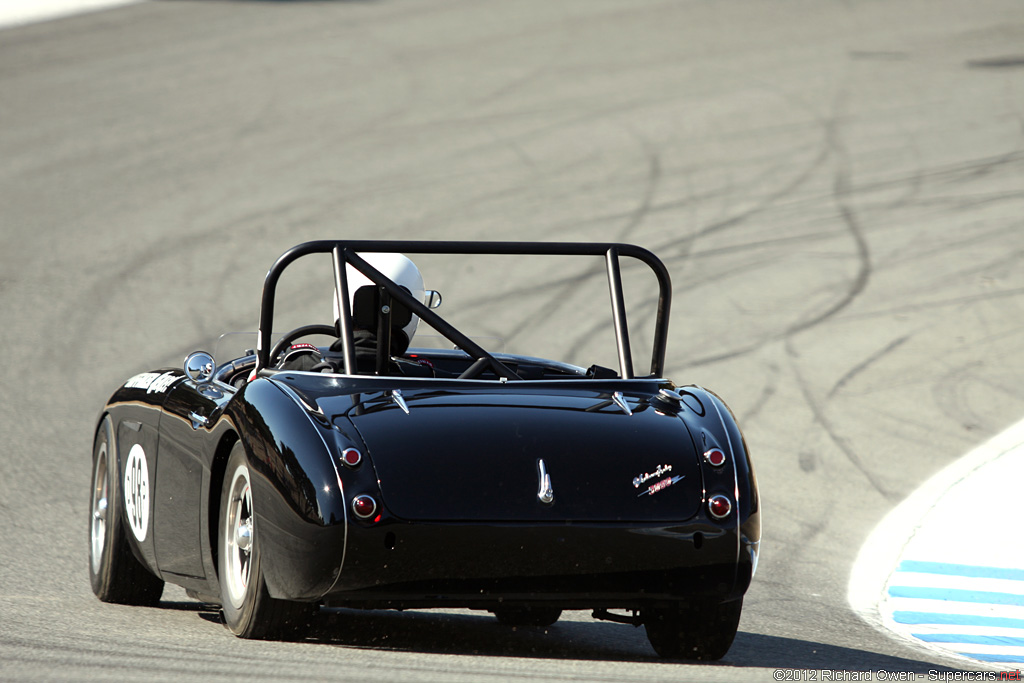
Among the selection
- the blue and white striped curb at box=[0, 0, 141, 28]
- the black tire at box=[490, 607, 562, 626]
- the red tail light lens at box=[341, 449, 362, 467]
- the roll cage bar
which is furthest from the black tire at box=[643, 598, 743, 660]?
the blue and white striped curb at box=[0, 0, 141, 28]

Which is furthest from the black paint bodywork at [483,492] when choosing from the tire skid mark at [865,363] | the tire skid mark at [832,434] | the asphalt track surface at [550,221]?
the tire skid mark at [865,363]

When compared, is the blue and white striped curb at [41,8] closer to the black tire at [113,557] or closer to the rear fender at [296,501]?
the black tire at [113,557]

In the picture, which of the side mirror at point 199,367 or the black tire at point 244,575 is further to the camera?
the side mirror at point 199,367

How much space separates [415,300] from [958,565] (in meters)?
3.68

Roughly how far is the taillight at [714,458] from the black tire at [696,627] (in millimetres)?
448

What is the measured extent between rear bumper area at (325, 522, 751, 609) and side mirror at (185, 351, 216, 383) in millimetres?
1597

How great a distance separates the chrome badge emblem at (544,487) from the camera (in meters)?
4.42

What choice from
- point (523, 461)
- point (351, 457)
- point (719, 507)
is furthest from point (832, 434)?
point (351, 457)

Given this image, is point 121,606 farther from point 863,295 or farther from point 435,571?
point 863,295

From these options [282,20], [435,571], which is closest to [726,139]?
[282,20]

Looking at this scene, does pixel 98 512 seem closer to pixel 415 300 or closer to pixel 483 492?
pixel 415 300

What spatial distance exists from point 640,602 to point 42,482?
5.67 m

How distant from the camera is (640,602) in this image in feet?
14.8

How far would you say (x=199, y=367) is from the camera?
5691mm
